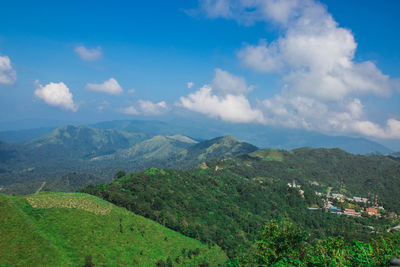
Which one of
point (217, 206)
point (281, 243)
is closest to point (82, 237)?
point (281, 243)

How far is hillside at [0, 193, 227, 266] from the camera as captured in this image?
5834 centimetres

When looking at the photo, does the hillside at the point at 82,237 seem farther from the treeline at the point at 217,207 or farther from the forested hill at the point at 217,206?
the forested hill at the point at 217,206

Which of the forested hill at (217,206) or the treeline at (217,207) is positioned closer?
the treeline at (217,207)

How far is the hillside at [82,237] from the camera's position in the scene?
5834 centimetres

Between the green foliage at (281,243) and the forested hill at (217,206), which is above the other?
the green foliage at (281,243)

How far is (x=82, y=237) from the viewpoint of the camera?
71500 mm

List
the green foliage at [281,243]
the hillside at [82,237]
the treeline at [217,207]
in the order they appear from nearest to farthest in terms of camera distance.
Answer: the green foliage at [281,243] → the hillside at [82,237] → the treeline at [217,207]

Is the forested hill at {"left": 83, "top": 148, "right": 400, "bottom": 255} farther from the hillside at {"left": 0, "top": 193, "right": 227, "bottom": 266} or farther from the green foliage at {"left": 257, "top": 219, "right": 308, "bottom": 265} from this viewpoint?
the green foliage at {"left": 257, "top": 219, "right": 308, "bottom": 265}

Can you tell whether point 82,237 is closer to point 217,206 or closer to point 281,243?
point 281,243

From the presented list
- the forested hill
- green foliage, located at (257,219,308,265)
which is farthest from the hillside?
green foliage, located at (257,219,308,265)

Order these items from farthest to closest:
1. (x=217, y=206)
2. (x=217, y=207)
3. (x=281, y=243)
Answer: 1. (x=217, y=206)
2. (x=217, y=207)
3. (x=281, y=243)

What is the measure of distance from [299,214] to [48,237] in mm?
154820

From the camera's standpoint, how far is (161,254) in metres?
85.1

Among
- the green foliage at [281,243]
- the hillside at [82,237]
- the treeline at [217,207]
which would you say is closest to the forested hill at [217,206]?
the treeline at [217,207]
